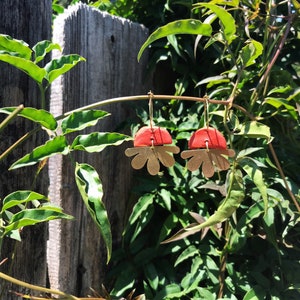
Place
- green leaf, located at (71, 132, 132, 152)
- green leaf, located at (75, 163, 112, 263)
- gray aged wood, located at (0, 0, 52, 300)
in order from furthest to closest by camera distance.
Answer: gray aged wood, located at (0, 0, 52, 300), green leaf, located at (71, 132, 132, 152), green leaf, located at (75, 163, 112, 263)

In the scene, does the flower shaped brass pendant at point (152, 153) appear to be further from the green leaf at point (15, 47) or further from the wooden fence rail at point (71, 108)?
the wooden fence rail at point (71, 108)

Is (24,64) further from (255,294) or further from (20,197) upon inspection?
(255,294)

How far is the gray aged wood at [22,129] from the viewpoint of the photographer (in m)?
1.00

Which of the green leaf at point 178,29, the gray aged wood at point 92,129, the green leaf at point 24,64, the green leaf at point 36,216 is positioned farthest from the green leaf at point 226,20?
the gray aged wood at point 92,129

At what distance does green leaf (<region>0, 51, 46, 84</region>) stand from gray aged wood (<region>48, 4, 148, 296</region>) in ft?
1.72

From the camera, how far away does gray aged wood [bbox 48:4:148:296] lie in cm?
126

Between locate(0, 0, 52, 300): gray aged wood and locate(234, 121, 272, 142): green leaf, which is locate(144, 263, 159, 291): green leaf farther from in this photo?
locate(234, 121, 272, 142): green leaf

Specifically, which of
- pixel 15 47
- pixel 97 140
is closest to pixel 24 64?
pixel 15 47

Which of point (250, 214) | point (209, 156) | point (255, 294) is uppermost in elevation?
point (209, 156)

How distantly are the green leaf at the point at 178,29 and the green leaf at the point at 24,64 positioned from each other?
0.17 metres

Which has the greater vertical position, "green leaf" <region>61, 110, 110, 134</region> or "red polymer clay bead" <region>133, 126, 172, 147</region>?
"green leaf" <region>61, 110, 110, 134</region>

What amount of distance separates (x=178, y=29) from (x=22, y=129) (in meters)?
0.47

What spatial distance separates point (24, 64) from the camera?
0.71 meters

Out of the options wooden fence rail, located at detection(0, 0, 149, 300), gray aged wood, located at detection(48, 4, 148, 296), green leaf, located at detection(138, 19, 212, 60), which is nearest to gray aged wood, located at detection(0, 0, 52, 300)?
wooden fence rail, located at detection(0, 0, 149, 300)
